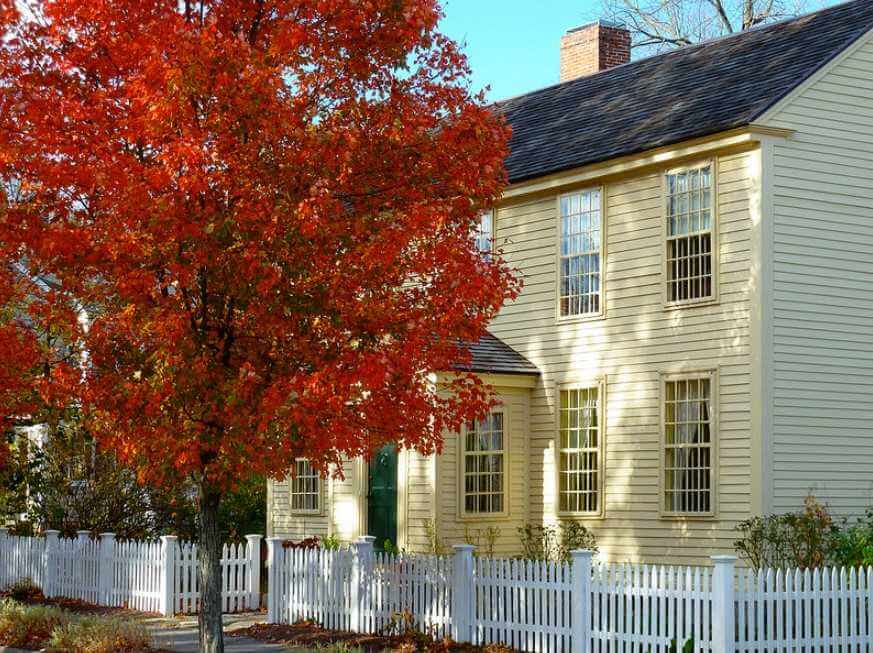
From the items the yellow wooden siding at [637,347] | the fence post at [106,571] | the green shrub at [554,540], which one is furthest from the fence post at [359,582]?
the fence post at [106,571]

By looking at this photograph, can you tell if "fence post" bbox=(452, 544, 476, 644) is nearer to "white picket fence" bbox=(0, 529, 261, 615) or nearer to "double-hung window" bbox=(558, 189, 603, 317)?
"white picket fence" bbox=(0, 529, 261, 615)

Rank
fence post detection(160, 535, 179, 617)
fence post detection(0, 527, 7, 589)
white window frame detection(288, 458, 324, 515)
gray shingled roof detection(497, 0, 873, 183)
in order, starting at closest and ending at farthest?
gray shingled roof detection(497, 0, 873, 183), fence post detection(160, 535, 179, 617), fence post detection(0, 527, 7, 589), white window frame detection(288, 458, 324, 515)

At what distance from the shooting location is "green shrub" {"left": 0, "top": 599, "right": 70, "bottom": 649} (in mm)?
16672

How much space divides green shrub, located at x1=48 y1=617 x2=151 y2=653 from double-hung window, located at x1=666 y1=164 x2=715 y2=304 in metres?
8.64

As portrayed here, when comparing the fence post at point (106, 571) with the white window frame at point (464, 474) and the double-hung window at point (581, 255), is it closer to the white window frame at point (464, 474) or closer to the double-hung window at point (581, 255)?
the white window frame at point (464, 474)

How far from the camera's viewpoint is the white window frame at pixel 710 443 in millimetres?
18375

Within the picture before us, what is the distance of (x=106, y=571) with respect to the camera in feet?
67.8

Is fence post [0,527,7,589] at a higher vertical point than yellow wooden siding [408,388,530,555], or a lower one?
lower

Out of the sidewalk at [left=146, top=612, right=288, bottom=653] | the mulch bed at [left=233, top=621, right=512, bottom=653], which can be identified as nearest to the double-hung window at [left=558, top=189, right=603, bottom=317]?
the mulch bed at [left=233, top=621, right=512, bottom=653]

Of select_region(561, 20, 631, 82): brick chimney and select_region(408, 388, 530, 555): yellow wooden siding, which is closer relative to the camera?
select_region(408, 388, 530, 555): yellow wooden siding

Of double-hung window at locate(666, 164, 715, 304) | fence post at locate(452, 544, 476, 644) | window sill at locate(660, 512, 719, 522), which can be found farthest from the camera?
double-hung window at locate(666, 164, 715, 304)

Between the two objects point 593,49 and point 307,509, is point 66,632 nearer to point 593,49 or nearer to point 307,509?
point 307,509

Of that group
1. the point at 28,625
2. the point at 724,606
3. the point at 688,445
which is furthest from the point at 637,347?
the point at 28,625

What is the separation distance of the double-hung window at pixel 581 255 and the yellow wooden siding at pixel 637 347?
7.2 inches
